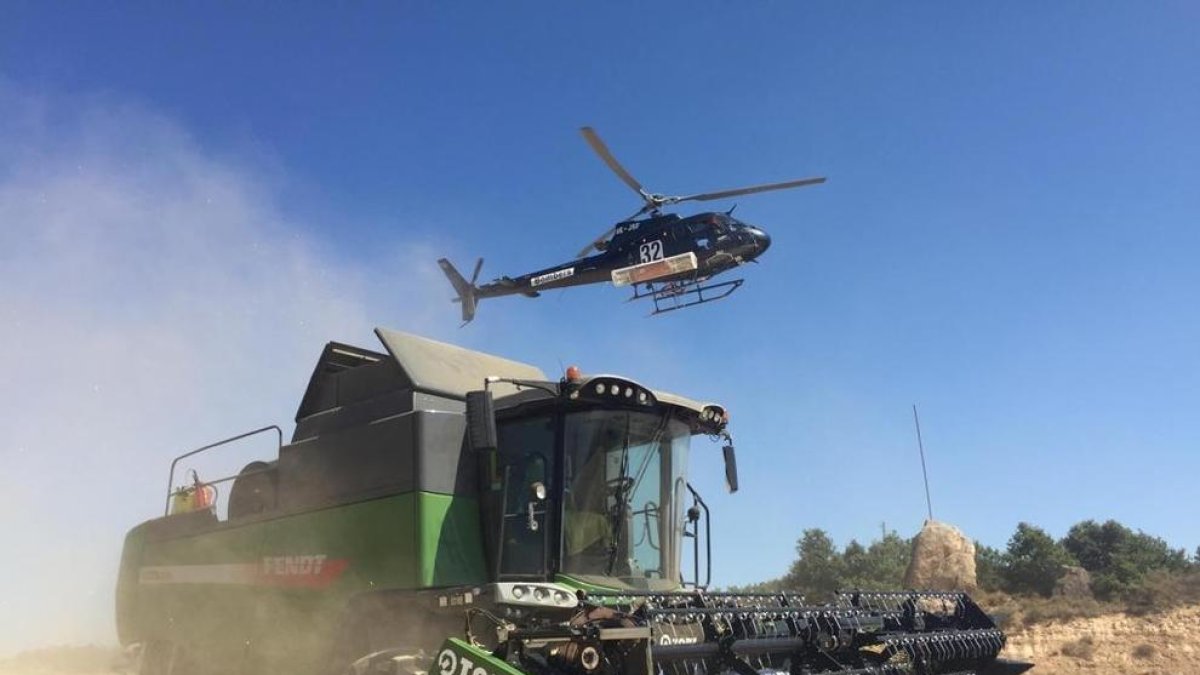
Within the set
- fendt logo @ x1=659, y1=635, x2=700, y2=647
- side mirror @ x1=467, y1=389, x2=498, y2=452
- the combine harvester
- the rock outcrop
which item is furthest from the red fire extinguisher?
the rock outcrop

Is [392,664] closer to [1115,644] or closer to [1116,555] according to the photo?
[1115,644]

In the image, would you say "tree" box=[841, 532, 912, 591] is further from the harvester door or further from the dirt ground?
the harvester door

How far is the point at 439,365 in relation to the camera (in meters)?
8.89

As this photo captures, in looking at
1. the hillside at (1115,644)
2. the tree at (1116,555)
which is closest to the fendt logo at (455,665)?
the hillside at (1115,644)

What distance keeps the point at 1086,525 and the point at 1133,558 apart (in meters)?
4.31

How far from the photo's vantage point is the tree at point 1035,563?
2642 centimetres

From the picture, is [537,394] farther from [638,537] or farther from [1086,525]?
[1086,525]

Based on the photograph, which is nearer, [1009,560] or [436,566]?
[436,566]

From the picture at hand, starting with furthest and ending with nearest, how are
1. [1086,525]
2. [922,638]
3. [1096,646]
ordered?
[1086,525]
[1096,646]
[922,638]

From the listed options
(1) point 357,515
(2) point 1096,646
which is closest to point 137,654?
(1) point 357,515

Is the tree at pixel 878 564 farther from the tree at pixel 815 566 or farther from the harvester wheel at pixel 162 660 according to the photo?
the harvester wheel at pixel 162 660

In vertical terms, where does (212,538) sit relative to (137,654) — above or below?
above

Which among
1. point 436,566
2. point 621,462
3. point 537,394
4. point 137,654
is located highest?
point 537,394

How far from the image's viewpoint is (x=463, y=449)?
7.56 m
